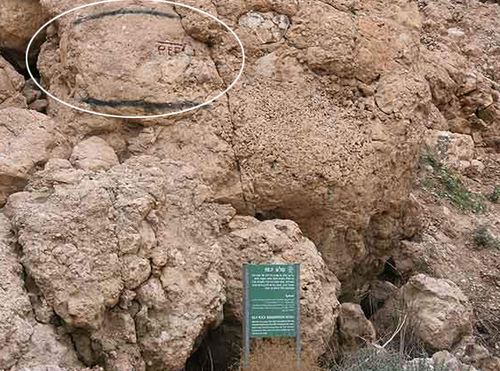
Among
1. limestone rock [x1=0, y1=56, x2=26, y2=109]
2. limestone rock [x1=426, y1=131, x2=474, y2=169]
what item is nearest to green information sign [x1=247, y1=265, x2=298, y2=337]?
limestone rock [x1=0, y1=56, x2=26, y2=109]

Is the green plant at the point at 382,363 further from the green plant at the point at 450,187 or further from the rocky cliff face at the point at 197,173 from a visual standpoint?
the green plant at the point at 450,187

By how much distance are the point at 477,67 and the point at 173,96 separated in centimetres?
628

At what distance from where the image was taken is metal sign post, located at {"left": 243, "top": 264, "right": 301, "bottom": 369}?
19.6 feet

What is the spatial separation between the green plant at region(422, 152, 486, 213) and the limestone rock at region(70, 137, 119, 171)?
4305 millimetres

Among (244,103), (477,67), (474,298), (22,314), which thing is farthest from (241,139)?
(477,67)

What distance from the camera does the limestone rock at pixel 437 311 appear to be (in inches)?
272

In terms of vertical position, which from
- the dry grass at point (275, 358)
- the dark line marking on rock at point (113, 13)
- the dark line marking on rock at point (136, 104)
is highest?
the dark line marking on rock at point (113, 13)

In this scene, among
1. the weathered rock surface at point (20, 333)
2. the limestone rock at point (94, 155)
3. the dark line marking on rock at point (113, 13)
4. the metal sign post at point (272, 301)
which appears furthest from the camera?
the dark line marking on rock at point (113, 13)

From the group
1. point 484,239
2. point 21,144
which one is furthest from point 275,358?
point 484,239

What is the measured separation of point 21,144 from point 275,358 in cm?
210

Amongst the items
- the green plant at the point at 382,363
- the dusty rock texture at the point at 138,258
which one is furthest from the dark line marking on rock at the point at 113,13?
the green plant at the point at 382,363

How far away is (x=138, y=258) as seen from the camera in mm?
5578

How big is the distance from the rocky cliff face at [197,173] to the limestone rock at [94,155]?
0.02 m

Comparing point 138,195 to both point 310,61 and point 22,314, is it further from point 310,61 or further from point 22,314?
point 310,61
